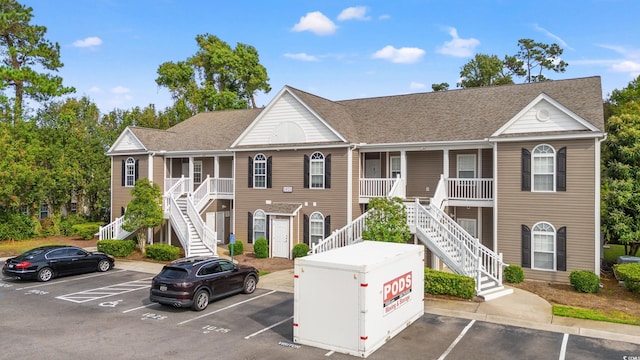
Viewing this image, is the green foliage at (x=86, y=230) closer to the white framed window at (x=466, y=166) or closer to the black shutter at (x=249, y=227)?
the black shutter at (x=249, y=227)

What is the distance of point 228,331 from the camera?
13273mm

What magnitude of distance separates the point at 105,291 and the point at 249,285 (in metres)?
5.97

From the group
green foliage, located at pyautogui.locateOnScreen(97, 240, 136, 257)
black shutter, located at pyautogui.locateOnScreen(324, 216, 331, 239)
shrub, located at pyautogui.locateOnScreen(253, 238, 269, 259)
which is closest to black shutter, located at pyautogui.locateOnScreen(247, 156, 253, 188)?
shrub, located at pyautogui.locateOnScreen(253, 238, 269, 259)

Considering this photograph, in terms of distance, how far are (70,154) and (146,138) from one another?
32.8 ft

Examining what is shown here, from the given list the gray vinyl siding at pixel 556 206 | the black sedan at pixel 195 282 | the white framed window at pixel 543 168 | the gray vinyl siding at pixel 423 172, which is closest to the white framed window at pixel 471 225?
the gray vinyl siding at pixel 423 172

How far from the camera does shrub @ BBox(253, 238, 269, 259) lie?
2523cm

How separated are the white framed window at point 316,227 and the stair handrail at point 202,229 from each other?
5.41 m

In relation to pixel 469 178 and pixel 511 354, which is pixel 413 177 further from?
pixel 511 354

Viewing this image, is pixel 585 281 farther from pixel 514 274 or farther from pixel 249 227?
pixel 249 227

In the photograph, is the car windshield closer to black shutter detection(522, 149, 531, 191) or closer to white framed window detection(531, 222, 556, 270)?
white framed window detection(531, 222, 556, 270)

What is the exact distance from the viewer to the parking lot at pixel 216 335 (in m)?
11.5

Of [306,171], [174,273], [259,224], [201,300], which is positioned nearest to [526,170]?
[306,171]

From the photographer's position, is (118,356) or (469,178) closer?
(118,356)

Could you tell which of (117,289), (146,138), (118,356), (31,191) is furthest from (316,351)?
(31,191)
